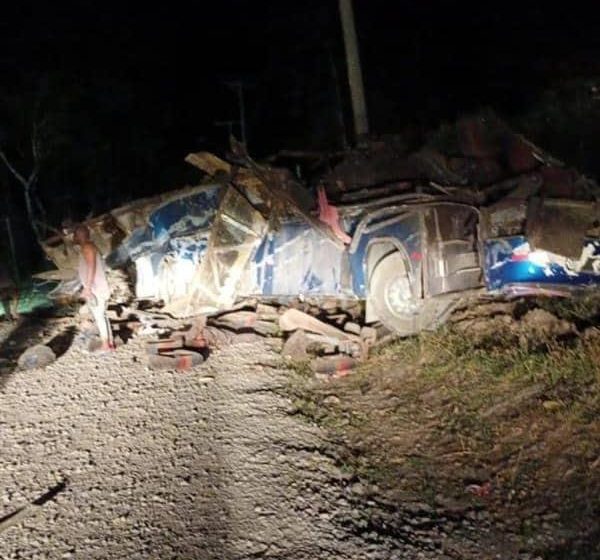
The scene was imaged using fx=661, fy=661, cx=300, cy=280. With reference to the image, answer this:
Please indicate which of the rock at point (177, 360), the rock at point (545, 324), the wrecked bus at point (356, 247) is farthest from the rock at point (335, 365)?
the rock at point (545, 324)

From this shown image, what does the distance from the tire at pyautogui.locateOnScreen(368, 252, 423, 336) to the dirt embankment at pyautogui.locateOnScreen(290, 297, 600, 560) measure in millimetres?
280

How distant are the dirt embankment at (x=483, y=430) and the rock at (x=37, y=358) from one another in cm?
341

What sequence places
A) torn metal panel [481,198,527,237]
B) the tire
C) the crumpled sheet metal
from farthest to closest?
the crumpled sheet metal → the tire → torn metal panel [481,198,527,237]

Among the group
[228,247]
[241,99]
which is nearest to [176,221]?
[228,247]

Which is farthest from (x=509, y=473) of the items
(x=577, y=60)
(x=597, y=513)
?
(x=577, y=60)

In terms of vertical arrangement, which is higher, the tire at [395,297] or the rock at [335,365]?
the tire at [395,297]

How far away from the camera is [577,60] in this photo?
18.3 meters

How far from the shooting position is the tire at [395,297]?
23.5 feet

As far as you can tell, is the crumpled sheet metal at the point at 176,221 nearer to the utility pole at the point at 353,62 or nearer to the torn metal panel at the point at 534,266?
the torn metal panel at the point at 534,266

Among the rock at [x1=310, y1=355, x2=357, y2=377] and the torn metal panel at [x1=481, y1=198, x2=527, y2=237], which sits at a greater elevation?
the torn metal panel at [x1=481, y1=198, x2=527, y2=237]

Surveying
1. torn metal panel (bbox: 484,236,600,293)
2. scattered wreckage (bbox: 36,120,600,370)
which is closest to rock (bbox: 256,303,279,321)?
scattered wreckage (bbox: 36,120,600,370)

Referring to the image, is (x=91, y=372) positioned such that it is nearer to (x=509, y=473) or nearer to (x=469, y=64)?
(x=509, y=473)

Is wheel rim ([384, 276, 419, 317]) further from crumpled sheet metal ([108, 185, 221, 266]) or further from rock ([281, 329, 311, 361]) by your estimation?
crumpled sheet metal ([108, 185, 221, 266])

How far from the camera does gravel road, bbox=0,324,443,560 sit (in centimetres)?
414
